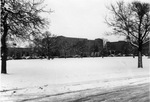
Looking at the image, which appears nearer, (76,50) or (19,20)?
(19,20)

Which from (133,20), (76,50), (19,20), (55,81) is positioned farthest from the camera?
(76,50)

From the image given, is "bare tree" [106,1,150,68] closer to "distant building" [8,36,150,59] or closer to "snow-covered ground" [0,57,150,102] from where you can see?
"snow-covered ground" [0,57,150,102]

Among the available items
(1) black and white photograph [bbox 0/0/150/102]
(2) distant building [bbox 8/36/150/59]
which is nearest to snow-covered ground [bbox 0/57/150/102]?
(1) black and white photograph [bbox 0/0/150/102]

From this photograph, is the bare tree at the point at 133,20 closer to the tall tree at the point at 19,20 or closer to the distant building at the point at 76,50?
the tall tree at the point at 19,20

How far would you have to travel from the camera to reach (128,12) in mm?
23188

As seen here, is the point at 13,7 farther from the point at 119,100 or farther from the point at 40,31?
the point at 119,100

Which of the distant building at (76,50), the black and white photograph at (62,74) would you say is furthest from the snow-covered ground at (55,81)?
the distant building at (76,50)

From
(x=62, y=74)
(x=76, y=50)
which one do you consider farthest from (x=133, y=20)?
(x=76, y=50)

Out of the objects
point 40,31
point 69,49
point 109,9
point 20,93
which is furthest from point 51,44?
point 20,93

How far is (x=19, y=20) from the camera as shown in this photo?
14023mm

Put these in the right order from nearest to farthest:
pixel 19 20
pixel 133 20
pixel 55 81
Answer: pixel 55 81 < pixel 19 20 < pixel 133 20

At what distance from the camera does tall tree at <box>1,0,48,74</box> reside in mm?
13727

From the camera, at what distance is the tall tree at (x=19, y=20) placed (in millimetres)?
13727

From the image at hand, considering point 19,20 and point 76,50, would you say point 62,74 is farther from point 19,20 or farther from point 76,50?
point 76,50
